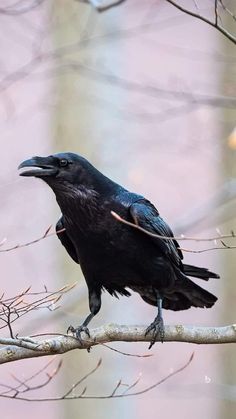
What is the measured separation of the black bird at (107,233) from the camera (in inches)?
182

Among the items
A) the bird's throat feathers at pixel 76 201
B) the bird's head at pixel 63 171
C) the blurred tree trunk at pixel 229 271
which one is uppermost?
the bird's head at pixel 63 171

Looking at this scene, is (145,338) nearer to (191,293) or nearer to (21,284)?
(191,293)

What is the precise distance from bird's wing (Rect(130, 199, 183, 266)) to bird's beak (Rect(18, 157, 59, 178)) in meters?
0.45

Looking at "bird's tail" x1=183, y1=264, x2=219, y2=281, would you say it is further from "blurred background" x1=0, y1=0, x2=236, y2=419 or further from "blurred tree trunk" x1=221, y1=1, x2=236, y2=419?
"blurred tree trunk" x1=221, y1=1, x2=236, y2=419

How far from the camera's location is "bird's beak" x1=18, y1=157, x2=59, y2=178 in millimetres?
4387

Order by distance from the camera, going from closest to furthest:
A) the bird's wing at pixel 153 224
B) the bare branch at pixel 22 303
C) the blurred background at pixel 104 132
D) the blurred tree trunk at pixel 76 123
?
the bare branch at pixel 22 303 < the bird's wing at pixel 153 224 < the blurred background at pixel 104 132 < the blurred tree trunk at pixel 76 123

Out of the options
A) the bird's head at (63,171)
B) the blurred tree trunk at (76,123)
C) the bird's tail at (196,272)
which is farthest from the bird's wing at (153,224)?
the blurred tree trunk at (76,123)

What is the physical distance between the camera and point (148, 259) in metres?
4.80

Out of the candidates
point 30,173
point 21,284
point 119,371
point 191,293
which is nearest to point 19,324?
point 119,371

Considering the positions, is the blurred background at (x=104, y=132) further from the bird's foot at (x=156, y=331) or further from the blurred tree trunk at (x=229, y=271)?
the bird's foot at (x=156, y=331)

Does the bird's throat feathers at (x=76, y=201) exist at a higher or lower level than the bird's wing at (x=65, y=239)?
higher

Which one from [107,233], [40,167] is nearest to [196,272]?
[107,233]

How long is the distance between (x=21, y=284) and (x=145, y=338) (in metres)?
6.56

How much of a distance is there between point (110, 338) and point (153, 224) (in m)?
0.82
